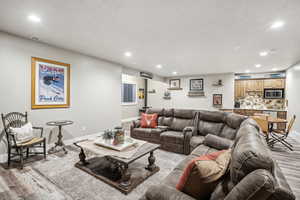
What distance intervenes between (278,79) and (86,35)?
25.9ft

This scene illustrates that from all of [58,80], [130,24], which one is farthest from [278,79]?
[58,80]

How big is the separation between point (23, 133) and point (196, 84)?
7259 mm

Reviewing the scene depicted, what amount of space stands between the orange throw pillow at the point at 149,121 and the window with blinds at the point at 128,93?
3726 millimetres

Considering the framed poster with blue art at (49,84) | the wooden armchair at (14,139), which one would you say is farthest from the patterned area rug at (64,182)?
the framed poster with blue art at (49,84)

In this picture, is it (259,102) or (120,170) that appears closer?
(120,170)

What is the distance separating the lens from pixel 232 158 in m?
1.10

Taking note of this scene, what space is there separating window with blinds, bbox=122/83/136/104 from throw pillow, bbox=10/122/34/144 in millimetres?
5023

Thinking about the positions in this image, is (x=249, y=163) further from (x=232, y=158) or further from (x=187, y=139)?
(x=187, y=139)

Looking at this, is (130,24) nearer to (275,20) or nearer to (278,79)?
(275,20)

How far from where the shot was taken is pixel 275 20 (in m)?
2.30

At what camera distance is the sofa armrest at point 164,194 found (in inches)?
42.8

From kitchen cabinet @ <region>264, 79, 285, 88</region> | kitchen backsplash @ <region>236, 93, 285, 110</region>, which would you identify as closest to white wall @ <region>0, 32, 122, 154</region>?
kitchen backsplash @ <region>236, 93, 285, 110</region>

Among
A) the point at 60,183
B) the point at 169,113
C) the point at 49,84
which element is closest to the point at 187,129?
the point at 169,113

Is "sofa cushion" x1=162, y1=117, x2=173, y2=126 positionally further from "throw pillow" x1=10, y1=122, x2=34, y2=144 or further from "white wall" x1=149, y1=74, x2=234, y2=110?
"white wall" x1=149, y1=74, x2=234, y2=110
